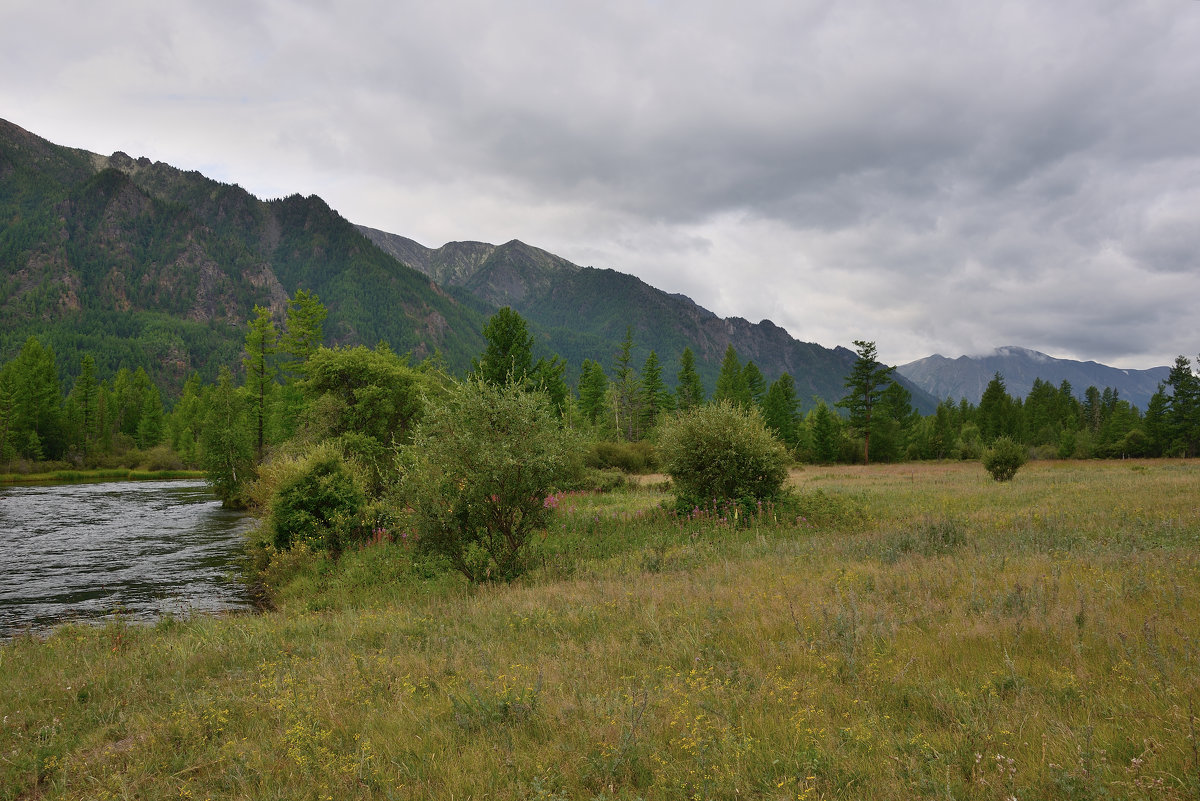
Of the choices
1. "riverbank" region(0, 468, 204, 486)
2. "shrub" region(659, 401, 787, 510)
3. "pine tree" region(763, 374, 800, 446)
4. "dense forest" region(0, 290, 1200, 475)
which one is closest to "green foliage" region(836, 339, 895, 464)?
"dense forest" region(0, 290, 1200, 475)

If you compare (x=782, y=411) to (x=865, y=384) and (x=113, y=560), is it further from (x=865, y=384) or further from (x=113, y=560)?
(x=113, y=560)

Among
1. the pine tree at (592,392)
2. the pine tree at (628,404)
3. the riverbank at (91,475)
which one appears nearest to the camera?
the riverbank at (91,475)

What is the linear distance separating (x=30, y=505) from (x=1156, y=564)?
51138 millimetres

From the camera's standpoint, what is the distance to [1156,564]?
24.6 ft

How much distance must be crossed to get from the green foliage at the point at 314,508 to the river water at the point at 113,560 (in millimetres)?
2032

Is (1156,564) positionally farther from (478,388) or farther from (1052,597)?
(478,388)

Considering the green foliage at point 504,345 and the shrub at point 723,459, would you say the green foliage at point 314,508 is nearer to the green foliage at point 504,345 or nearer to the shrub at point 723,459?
the shrub at point 723,459

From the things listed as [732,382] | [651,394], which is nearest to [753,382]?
[732,382]

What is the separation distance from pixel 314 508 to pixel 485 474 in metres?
9.80

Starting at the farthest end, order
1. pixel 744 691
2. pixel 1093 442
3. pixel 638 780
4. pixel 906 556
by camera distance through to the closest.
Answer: pixel 1093 442 → pixel 906 556 → pixel 744 691 → pixel 638 780

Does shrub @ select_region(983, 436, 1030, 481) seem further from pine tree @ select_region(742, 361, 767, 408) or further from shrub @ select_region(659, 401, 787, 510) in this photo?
pine tree @ select_region(742, 361, 767, 408)

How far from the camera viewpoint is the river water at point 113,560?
43.8ft

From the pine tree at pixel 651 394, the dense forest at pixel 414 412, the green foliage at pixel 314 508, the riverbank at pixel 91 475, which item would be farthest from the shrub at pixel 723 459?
the riverbank at pixel 91 475

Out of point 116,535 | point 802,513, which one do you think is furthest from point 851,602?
point 116,535
